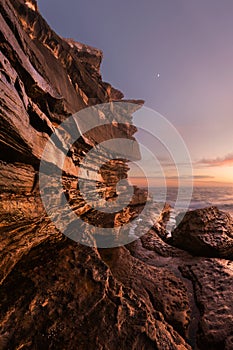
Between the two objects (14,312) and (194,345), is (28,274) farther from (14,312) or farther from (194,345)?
(194,345)

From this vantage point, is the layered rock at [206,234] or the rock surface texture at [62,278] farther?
the layered rock at [206,234]

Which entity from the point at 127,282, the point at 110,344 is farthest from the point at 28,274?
the point at 127,282

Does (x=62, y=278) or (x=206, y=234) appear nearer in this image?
(x=62, y=278)

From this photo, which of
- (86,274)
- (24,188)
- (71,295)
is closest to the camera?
(71,295)

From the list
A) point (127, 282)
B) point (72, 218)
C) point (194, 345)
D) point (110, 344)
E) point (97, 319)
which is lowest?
point (194, 345)

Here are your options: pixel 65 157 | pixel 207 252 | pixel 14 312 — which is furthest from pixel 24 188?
pixel 207 252

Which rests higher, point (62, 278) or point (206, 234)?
point (62, 278)

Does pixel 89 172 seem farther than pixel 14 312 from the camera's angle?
Yes

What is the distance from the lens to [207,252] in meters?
9.59

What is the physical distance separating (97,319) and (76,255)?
6.85 feet

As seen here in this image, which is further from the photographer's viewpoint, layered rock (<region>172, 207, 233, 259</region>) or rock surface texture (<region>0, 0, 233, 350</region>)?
layered rock (<region>172, 207, 233, 259</region>)

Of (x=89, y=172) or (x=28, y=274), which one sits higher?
(x=89, y=172)

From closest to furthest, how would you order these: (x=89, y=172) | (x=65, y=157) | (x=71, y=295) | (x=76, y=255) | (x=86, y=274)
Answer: (x=71, y=295)
(x=86, y=274)
(x=76, y=255)
(x=65, y=157)
(x=89, y=172)

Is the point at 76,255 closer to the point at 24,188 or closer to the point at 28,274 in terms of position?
the point at 28,274
